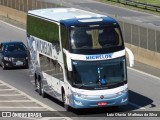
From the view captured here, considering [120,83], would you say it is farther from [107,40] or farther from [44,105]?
[44,105]

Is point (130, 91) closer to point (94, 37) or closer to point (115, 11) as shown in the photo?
point (94, 37)

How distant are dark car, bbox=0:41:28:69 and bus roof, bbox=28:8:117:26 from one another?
9221 millimetres

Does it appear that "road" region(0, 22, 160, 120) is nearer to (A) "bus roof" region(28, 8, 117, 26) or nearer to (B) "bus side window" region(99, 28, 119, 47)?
(B) "bus side window" region(99, 28, 119, 47)

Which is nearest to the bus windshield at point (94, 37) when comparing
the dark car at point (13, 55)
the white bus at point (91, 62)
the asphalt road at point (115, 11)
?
the white bus at point (91, 62)

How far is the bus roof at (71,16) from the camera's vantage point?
25.1 m

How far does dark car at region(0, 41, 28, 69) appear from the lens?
38781mm

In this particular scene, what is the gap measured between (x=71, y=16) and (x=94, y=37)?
2264 mm

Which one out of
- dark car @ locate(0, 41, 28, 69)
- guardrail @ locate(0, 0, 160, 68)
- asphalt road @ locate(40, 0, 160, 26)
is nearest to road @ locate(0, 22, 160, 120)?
dark car @ locate(0, 41, 28, 69)

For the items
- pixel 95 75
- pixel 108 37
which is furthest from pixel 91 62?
pixel 108 37

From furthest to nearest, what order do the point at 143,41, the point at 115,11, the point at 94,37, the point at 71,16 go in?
1. the point at 115,11
2. the point at 143,41
3. the point at 71,16
4. the point at 94,37

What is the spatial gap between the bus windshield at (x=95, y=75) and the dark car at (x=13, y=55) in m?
14.8

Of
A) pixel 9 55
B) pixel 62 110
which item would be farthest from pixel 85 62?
pixel 9 55

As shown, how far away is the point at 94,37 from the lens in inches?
963

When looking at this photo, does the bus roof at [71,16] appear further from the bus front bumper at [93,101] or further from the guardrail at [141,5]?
the guardrail at [141,5]
